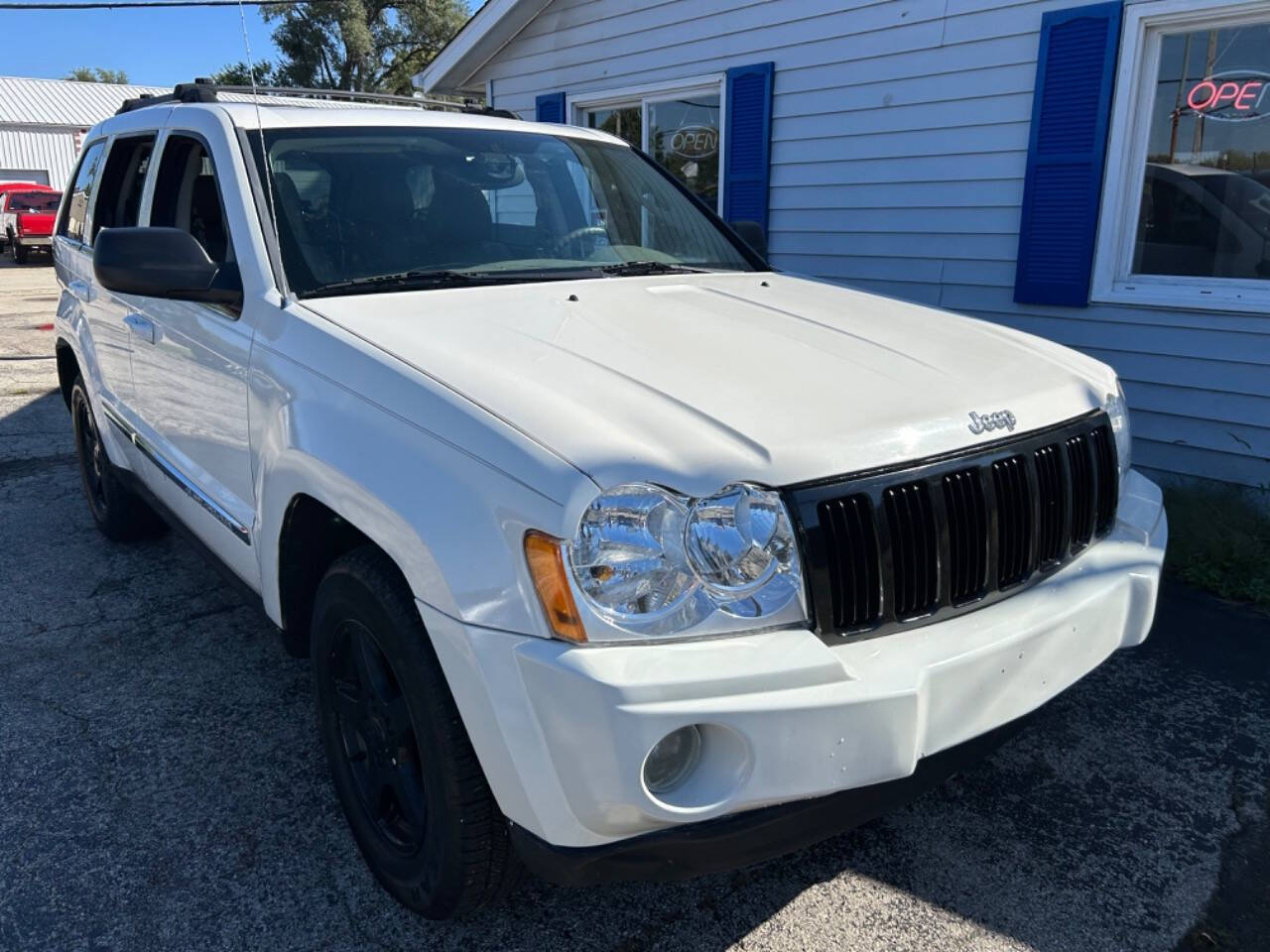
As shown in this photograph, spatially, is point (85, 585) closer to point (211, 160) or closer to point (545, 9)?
point (211, 160)

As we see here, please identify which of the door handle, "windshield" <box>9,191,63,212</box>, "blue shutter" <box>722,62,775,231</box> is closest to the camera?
the door handle

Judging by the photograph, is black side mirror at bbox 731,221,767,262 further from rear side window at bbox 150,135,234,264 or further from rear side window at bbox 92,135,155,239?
rear side window at bbox 92,135,155,239

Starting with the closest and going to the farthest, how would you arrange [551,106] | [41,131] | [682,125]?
1. [682,125]
2. [551,106]
3. [41,131]

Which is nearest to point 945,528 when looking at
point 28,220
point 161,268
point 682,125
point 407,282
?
point 407,282

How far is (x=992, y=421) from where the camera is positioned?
2.17m

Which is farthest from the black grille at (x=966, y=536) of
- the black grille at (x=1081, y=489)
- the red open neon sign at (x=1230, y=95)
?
the red open neon sign at (x=1230, y=95)

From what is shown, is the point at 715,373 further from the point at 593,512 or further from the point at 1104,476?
the point at 1104,476

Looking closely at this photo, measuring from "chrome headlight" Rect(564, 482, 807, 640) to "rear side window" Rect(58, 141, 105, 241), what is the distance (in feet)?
12.2

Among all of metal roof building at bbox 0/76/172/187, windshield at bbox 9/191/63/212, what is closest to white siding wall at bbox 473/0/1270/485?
windshield at bbox 9/191/63/212

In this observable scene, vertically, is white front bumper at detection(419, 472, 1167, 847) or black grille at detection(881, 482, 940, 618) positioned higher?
black grille at detection(881, 482, 940, 618)

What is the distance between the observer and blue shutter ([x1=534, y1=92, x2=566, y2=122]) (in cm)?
896

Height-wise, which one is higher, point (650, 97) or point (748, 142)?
point (650, 97)

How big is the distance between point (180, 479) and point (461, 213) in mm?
1292

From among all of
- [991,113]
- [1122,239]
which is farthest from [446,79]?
[1122,239]
